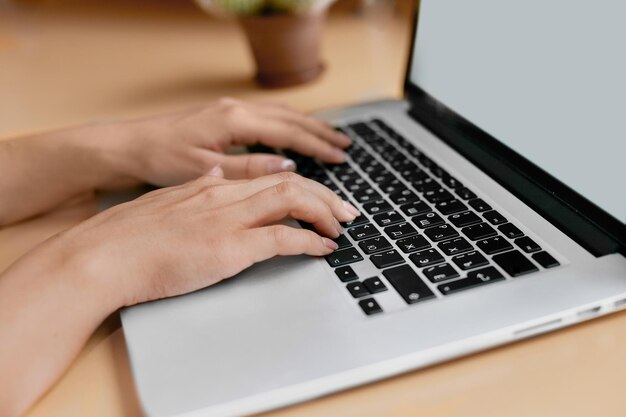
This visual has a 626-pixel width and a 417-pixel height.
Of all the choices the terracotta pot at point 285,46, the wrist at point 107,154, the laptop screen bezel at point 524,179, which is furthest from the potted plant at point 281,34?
the wrist at point 107,154

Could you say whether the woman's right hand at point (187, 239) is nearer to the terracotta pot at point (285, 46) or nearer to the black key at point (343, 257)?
the black key at point (343, 257)

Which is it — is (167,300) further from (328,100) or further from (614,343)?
(328,100)

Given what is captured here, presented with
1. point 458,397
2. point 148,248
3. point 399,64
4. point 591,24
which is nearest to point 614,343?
point 458,397

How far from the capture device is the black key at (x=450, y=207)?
1.88 ft

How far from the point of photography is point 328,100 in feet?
3.07

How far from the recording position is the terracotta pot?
0.93 metres

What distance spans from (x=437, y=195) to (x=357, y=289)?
17 centimetres

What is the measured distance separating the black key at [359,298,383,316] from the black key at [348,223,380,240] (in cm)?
9

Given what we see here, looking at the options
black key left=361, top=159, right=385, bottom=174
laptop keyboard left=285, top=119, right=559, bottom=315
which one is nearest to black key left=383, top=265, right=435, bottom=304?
laptop keyboard left=285, top=119, right=559, bottom=315

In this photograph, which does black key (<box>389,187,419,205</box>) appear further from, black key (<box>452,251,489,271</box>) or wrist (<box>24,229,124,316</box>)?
wrist (<box>24,229,124,316</box>)

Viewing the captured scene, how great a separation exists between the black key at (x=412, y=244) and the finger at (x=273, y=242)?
8 centimetres

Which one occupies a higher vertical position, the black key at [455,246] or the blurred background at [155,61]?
the blurred background at [155,61]

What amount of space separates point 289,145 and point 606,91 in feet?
1.13

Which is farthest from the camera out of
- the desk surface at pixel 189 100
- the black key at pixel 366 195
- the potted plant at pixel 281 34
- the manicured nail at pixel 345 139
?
the potted plant at pixel 281 34
